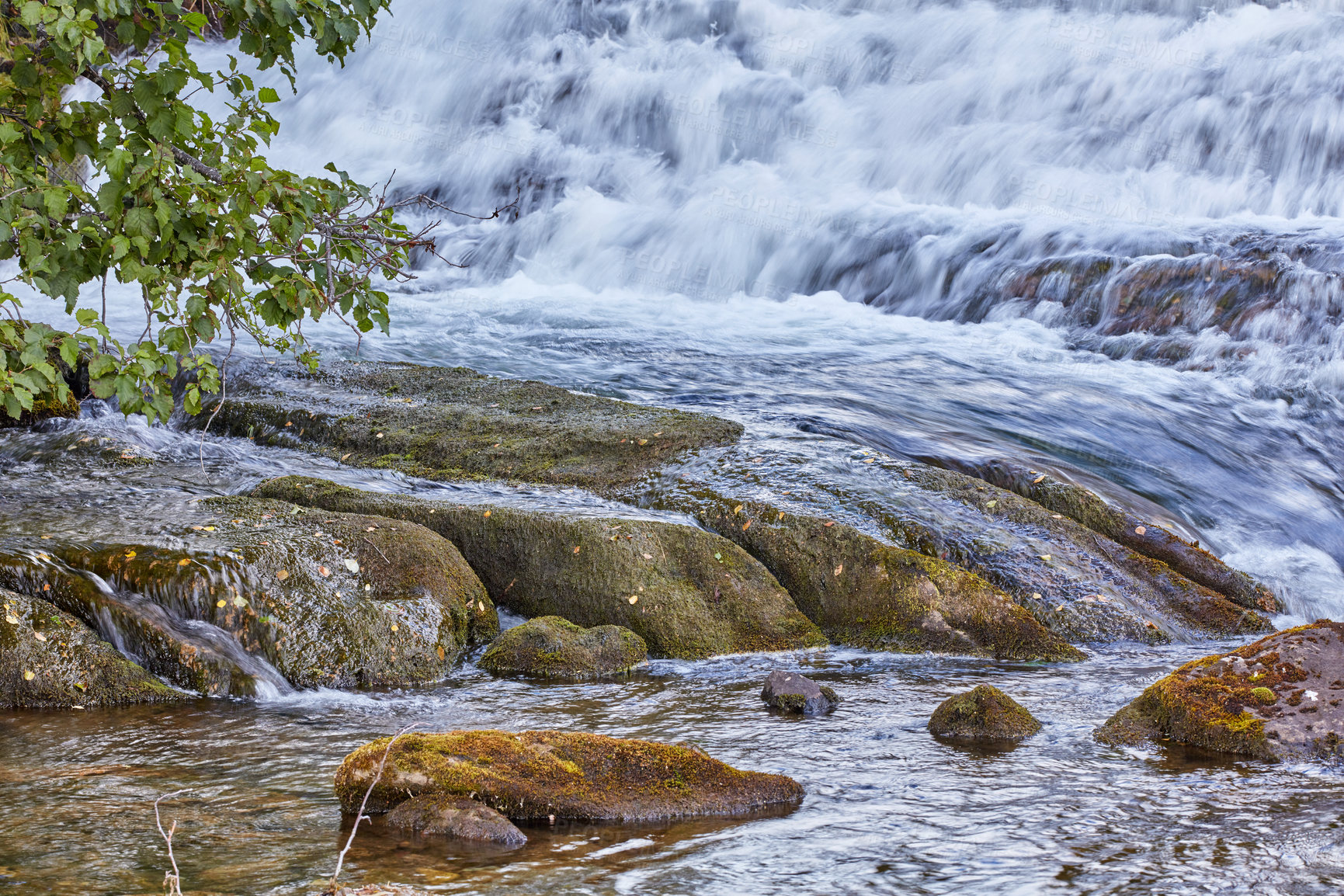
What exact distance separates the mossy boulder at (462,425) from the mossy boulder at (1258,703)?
4.40m

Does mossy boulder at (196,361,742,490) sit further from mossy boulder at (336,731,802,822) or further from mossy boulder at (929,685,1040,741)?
mossy boulder at (336,731,802,822)

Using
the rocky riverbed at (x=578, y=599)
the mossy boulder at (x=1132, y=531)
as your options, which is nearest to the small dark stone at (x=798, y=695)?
the rocky riverbed at (x=578, y=599)

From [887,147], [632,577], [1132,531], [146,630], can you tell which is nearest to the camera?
[146,630]

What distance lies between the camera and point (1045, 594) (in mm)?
7398

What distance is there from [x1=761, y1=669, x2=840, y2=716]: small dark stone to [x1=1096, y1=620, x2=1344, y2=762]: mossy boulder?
1.31 meters

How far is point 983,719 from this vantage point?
5148 millimetres

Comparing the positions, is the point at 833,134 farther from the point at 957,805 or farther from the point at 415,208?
the point at 957,805

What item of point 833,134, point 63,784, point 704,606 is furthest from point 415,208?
point 63,784

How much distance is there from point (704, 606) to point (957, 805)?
3049 mm

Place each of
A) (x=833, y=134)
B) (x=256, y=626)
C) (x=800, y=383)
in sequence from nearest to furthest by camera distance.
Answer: (x=256, y=626)
(x=800, y=383)
(x=833, y=134)

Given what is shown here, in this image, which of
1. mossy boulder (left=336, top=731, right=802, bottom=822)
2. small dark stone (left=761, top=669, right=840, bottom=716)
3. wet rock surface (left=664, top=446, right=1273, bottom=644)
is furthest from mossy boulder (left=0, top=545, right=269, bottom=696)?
wet rock surface (left=664, top=446, right=1273, bottom=644)

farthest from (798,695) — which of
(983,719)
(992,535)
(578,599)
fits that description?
(992,535)

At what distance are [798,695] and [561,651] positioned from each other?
1521 millimetres

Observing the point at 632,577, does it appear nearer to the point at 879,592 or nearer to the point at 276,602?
the point at 879,592
